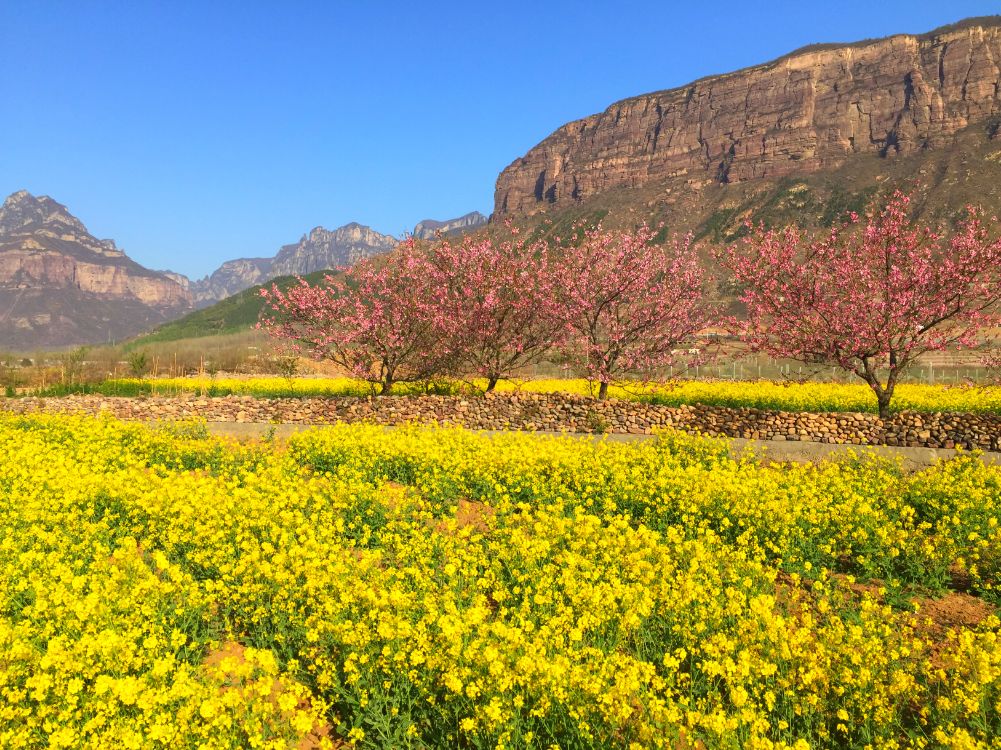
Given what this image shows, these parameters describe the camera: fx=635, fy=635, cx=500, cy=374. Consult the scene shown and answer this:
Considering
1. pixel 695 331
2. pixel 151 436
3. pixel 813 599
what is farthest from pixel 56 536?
pixel 695 331

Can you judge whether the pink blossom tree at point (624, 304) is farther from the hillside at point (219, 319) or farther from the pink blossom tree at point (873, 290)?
the hillside at point (219, 319)

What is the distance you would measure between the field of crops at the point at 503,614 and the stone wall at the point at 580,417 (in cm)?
659

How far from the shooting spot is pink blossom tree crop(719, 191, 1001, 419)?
15656 millimetres

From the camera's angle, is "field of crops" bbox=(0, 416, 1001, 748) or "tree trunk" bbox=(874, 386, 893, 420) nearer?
"field of crops" bbox=(0, 416, 1001, 748)

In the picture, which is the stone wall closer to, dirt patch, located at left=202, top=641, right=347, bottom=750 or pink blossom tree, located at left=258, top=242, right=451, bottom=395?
pink blossom tree, located at left=258, top=242, right=451, bottom=395

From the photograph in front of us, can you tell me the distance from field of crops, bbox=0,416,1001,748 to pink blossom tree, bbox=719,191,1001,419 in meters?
7.01

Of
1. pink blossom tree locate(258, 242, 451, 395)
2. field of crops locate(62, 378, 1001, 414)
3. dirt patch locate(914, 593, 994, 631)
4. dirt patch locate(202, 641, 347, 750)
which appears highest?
pink blossom tree locate(258, 242, 451, 395)

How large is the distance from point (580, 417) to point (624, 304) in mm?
4211

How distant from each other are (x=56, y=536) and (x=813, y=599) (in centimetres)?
817

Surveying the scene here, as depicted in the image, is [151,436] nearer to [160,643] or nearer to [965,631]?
[160,643]

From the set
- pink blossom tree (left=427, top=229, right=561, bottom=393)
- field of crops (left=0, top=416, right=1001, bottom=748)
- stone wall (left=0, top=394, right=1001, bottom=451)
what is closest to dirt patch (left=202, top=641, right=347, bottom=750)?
field of crops (left=0, top=416, right=1001, bottom=748)

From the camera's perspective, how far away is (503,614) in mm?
5234

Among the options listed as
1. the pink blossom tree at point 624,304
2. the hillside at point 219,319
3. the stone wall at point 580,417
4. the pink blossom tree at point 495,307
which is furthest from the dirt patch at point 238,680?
the hillside at point 219,319

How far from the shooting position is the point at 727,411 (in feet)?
59.1
